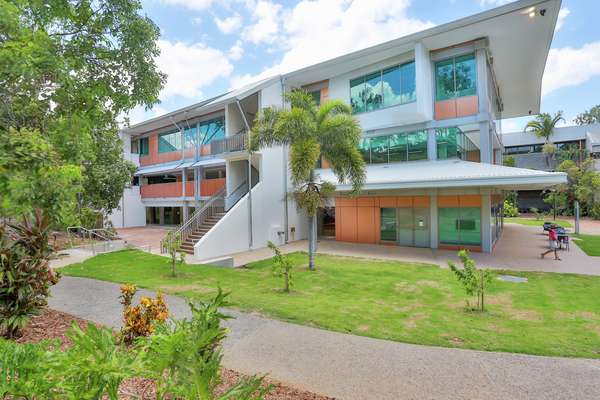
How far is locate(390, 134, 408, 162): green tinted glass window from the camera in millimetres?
17516

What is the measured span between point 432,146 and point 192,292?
45.8ft

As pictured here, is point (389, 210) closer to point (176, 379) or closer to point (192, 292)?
point (192, 292)

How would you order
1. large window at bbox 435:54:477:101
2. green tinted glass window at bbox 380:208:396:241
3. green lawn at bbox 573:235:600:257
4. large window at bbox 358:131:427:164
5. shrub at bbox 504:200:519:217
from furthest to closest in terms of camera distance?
shrub at bbox 504:200:519:217 < green tinted glass window at bbox 380:208:396:241 < large window at bbox 358:131:427:164 < large window at bbox 435:54:477:101 < green lawn at bbox 573:235:600:257

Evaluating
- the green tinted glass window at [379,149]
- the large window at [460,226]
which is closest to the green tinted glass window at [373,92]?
the green tinted glass window at [379,149]

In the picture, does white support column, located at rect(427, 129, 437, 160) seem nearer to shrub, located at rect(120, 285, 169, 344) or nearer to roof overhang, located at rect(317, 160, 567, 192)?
roof overhang, located at rect(317, 160, 567, 192)

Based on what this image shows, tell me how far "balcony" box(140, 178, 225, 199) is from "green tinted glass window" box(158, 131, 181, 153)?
Result: 2.89m

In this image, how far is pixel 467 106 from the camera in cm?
1578

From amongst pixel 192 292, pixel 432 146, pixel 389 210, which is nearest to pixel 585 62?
pixel 432 146

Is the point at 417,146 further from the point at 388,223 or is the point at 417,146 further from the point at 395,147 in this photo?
Answer: the point at 388,223

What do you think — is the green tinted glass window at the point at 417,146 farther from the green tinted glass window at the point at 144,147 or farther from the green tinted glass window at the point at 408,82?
the green tinted glass window at the point at 144,147

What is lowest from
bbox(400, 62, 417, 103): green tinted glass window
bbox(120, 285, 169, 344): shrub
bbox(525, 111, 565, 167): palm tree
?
bbox(120, 285, 169, 344): shrub

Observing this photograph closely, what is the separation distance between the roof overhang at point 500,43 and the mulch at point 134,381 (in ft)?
50.6

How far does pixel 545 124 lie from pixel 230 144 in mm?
40424

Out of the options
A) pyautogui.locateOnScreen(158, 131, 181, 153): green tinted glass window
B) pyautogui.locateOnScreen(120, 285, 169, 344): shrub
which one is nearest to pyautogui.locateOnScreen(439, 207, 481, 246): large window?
pyautogui.locateOnScreen(120, 285, 169, 344): shrub
